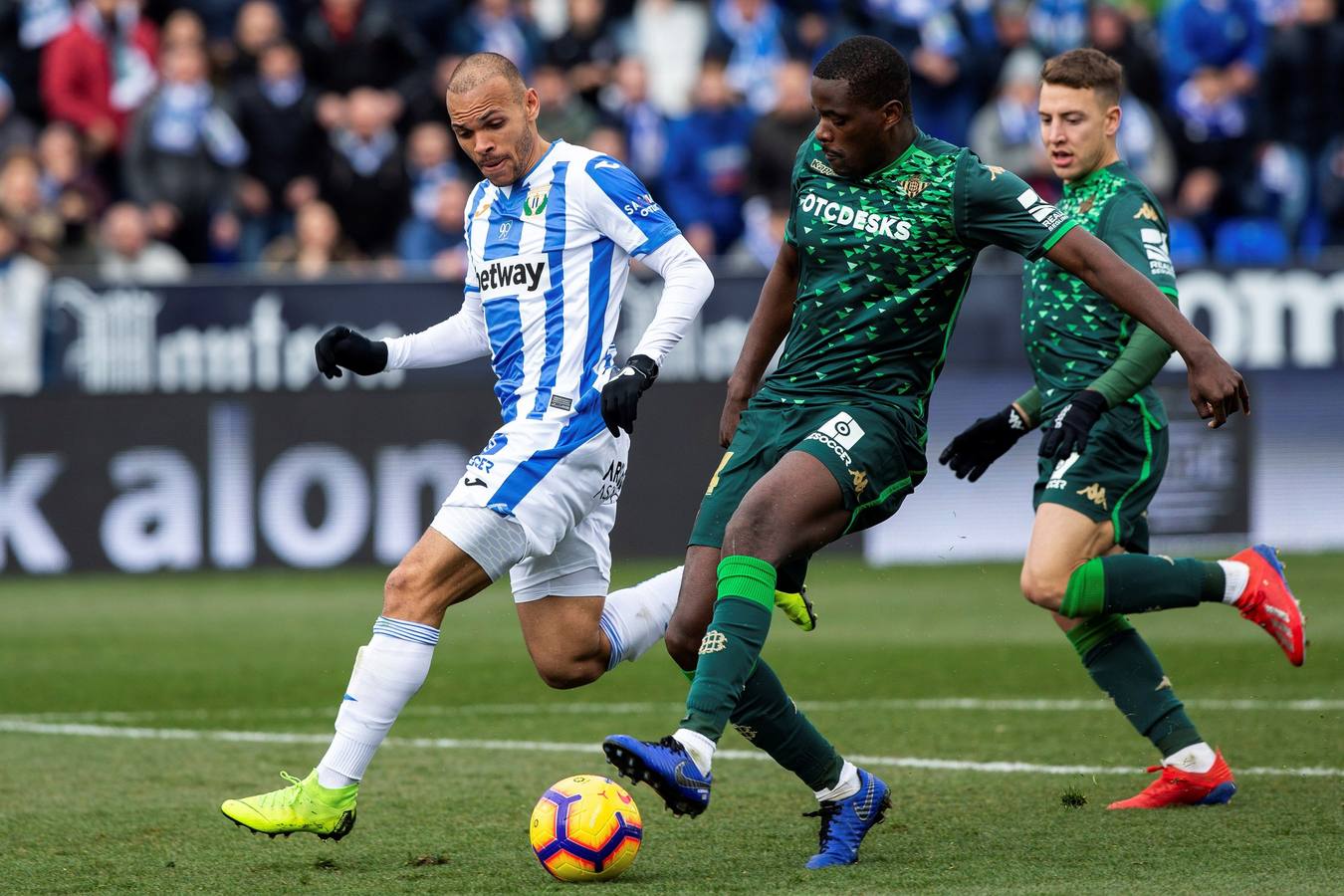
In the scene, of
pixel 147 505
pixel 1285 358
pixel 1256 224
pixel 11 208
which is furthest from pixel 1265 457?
pixel 11 208

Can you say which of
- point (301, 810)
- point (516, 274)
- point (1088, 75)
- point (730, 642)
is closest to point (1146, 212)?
point (1088, 75)

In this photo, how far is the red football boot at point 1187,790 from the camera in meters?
6.18

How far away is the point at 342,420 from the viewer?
13.7m

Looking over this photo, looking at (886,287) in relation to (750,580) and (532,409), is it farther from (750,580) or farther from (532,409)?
(532,409)

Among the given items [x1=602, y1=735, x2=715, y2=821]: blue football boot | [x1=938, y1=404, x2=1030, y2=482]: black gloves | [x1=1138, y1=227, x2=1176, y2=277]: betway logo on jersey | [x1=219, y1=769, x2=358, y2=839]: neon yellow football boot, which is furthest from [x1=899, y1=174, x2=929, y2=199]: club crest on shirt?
[x1=219, y1=769, x2=358, y2=839]: neon yellow football boot

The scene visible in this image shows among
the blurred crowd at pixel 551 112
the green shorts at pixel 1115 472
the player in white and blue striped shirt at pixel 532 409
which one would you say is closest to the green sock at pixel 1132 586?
the green shorts at pixel 1115 472

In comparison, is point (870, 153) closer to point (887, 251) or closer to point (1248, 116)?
point (887, 251)

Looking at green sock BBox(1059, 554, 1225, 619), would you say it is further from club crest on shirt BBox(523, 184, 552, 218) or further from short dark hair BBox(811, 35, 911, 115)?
club crest on shirt BBox(523, 184, 552, 218)

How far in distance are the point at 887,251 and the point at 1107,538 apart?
1.48 metres

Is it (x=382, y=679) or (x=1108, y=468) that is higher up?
(x=1108, y=468)

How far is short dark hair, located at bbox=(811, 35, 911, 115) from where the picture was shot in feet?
17.4

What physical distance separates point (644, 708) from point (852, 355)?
141 inches

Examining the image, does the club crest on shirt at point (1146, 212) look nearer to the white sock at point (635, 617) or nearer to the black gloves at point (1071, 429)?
the black gloves at point (1071, 429)

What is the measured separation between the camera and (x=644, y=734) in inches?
312
